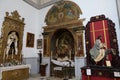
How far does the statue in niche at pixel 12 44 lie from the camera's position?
674 centimetres

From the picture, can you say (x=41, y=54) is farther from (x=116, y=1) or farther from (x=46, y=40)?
(x=116, y=1)

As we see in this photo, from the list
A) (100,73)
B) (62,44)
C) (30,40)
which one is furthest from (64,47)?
(100,73)

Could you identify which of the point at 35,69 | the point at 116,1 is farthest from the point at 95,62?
the point at 35,69

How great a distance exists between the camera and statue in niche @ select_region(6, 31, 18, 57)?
Result: 266 inches

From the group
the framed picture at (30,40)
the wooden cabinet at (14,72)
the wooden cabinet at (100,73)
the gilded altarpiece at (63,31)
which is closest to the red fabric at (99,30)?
the gilded altarpiece at (63,31)

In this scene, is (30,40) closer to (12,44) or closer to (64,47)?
(12,44)

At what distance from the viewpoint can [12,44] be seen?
23.0ft

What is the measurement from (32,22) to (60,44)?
2843 mm

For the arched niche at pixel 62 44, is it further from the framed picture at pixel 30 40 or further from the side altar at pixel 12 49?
the side altar at pixel 12 49

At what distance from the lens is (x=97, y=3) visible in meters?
6.43

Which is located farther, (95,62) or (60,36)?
(60,36)

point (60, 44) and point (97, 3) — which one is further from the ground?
point (97, 3)

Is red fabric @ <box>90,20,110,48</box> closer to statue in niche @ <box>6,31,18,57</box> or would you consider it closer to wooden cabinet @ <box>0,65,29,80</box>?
wooden cabinet @ <box>0,65,29,80</box>

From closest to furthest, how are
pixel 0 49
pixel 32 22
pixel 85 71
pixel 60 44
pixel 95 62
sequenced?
pixel 85 71, pixel 95 62, pixel 0 49, pixel 60 44, pixel 32 22
